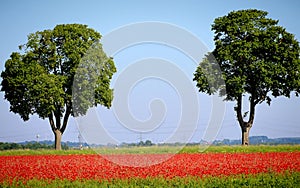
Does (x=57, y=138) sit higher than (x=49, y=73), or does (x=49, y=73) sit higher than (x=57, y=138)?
(x=49, y=73)

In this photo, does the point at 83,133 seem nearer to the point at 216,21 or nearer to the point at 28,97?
the point at 28,97

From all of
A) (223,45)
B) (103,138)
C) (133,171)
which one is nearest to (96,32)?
(223,45)

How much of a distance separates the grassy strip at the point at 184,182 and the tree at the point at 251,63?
91.8 feet

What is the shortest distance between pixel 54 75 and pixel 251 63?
66.0 ft

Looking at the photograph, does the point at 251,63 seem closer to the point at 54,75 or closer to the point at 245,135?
the point at 245,135

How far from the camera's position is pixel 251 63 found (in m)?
44.7

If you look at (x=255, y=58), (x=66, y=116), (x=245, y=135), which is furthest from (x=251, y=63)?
(x=66, y=116)

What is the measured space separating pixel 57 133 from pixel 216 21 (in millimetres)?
20987

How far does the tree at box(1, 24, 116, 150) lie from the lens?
144 ft

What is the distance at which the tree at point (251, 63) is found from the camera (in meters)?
44.1

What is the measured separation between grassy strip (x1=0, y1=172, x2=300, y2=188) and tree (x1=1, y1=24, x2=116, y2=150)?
2780cm

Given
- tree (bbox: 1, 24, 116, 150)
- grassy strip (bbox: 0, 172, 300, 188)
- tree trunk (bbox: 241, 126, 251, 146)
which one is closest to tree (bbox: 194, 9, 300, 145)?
tree trunk (bbox: 241, 126, 251, 146)

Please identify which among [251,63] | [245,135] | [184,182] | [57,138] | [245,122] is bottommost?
[184,182]

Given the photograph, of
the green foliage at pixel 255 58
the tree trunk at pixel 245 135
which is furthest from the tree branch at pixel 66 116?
the tree trunk at pixel 245 135
